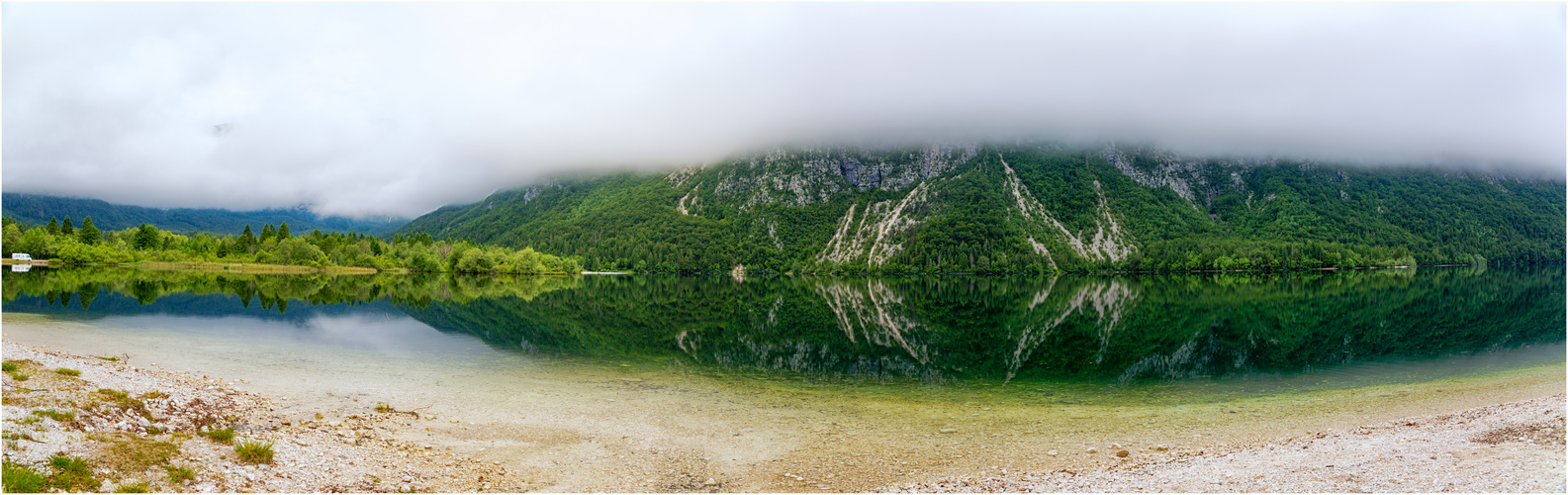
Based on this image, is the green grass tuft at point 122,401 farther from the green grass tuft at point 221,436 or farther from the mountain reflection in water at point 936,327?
the mountain reflection in water at point 936,327

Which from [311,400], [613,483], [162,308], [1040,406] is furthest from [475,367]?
[162,308]

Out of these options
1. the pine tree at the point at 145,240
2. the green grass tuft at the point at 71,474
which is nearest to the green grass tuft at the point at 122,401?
the green grass tuft at the point at 71,474

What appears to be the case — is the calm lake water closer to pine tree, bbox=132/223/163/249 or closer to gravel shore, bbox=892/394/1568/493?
gravel shore, bbox=892/394/1568/493

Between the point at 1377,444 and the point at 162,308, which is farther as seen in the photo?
the point at 162,308

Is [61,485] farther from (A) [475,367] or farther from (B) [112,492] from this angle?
(A) [475,367]

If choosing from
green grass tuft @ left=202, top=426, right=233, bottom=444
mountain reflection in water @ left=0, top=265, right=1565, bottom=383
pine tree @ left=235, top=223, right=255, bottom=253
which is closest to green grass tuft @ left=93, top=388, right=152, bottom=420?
green grass tuft @ left=202, top=426, right=233, bottom=444

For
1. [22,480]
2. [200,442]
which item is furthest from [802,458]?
[22,480]

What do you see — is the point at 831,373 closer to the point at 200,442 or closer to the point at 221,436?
the point at 221,436
